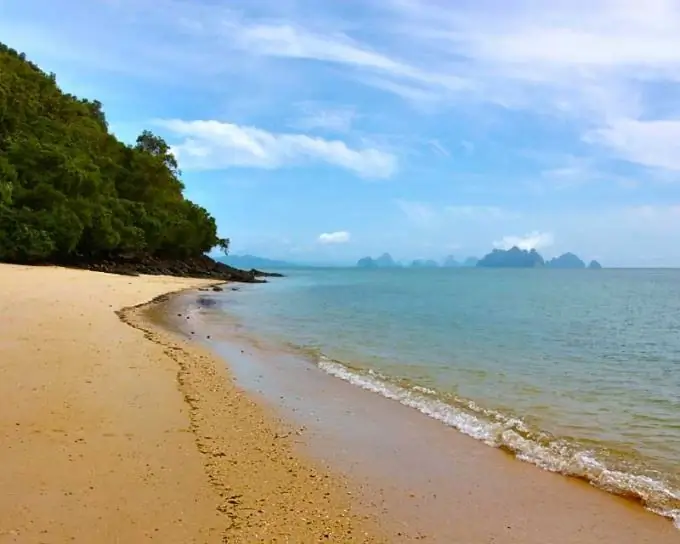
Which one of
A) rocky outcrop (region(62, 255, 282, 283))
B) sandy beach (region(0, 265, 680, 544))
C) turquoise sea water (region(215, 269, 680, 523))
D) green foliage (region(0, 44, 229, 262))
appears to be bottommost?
turquoise sea water (region(215, 269, 680, 523))

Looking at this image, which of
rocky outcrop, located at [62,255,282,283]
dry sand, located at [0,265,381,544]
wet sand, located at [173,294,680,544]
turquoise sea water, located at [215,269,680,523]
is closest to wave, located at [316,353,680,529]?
turquoise sea water, located at [215,269,680,523]

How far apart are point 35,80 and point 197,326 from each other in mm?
63328

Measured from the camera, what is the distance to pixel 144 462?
20.9 ft

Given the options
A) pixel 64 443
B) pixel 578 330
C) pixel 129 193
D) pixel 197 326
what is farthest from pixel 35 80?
pixel 64 443

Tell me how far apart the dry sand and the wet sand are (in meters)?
0.48

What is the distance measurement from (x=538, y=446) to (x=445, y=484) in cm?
253

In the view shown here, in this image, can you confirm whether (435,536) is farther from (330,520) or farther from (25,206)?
(25,206)

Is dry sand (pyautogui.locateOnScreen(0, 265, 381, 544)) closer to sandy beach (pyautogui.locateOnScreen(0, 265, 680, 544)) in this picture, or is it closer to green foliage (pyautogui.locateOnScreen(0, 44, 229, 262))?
sandy beach (pyautogui.locateOnScreen(0, 265, 680, 544))

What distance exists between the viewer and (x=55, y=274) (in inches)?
1449

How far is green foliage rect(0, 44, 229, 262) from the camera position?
150 ft

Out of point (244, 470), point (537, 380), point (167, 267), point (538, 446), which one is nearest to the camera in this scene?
point (244, 470)

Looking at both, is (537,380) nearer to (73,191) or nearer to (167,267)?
(73,191)

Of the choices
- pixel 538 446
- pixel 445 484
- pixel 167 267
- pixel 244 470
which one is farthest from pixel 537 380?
pixel 167 267

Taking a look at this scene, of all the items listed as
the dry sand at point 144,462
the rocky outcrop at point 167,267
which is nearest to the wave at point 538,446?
the dry sand at point 144,462
